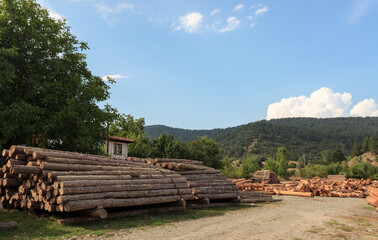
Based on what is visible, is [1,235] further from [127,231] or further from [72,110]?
[72,110]

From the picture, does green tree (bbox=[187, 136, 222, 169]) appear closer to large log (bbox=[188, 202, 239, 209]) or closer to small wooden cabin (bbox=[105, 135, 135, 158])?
small wooden cabin (bbox=[105, 135, 135, 158])

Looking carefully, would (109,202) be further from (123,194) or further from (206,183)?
(206,183)

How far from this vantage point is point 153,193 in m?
11.3

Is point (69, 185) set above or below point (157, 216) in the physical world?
above

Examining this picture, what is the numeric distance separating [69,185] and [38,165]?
5.47 ft

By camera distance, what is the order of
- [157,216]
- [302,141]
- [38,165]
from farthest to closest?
[302,141]
[157,216]
[38,165]

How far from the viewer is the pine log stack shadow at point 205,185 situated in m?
13.8

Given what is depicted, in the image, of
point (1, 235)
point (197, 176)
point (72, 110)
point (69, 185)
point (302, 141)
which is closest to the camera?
point (1, 235)

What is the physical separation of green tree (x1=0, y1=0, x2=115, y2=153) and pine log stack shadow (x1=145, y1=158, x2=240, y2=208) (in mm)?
6096

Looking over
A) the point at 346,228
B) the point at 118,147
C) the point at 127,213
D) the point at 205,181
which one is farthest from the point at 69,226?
the point at 118,147

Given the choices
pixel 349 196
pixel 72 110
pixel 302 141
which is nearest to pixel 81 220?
pixel 72 110

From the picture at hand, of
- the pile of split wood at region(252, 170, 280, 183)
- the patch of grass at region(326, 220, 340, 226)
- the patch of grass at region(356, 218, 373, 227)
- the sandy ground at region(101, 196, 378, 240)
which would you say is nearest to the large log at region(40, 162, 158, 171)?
the sandy ground at region(101, 196, 378, 240)

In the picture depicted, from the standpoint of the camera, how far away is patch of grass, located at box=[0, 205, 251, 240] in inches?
302

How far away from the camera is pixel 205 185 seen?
14.5 metres
